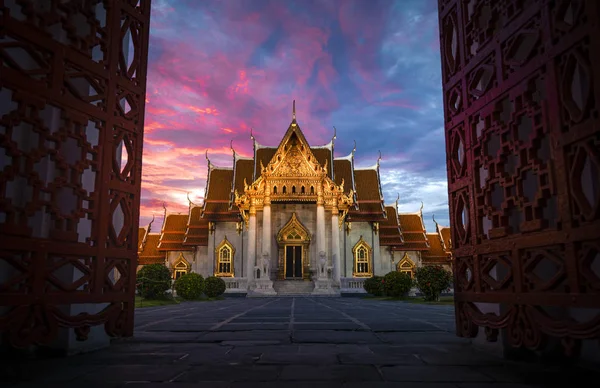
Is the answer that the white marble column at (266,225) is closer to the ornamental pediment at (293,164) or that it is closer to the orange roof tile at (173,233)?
the ornamental pediment at (293,164)

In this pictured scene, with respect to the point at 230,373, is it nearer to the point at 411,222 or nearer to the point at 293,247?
the point at 293,247

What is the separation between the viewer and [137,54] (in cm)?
549

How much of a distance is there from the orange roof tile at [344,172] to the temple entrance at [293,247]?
5963 millimetres

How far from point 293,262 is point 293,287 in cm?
212

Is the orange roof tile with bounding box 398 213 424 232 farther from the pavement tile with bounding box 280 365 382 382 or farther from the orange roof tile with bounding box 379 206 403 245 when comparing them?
the pavement tile with bounding box 280 365 382 382

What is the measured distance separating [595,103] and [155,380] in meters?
3.54

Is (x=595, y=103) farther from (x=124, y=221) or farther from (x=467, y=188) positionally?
(x=124, y=221)

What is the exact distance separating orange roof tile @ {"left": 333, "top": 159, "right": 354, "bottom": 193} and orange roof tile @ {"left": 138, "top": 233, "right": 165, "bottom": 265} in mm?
15904

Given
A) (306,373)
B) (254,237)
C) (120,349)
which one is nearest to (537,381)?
(306,373)

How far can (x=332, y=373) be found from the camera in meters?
3.33

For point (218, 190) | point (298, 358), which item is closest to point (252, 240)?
point (218, 190)

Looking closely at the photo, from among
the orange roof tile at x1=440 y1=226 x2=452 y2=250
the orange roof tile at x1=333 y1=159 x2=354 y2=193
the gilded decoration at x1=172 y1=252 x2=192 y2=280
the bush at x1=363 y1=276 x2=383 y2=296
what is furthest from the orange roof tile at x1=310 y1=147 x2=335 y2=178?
the orange roof tile at x1=440 y1=226 x2=452 y2=250

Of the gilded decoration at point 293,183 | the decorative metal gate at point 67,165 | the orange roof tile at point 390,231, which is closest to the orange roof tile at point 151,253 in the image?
the gilded decoration at point 293,183

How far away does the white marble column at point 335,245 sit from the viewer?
30.9 metres
